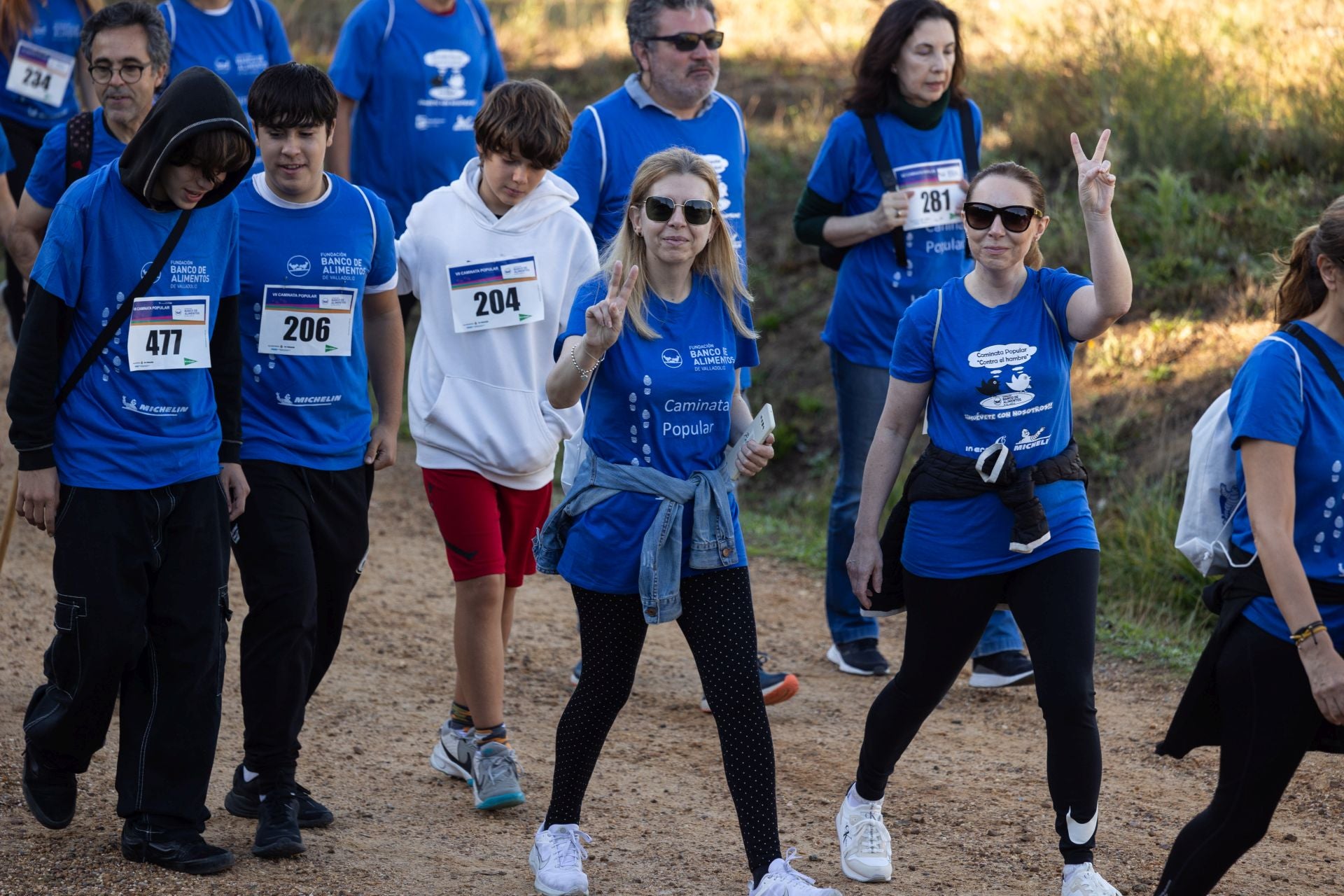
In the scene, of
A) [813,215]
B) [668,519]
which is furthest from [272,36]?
[668,519]

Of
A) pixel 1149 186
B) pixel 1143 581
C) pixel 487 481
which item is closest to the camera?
pixel 487 481

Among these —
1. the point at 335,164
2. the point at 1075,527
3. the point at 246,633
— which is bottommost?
the point at 246,633

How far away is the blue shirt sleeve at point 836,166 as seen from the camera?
5926mm

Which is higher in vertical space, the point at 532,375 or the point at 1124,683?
the point at 532,375

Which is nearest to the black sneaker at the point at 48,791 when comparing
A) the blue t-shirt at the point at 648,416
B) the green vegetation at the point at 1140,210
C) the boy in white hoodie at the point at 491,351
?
the boy in white hoodie at the point at 491,351

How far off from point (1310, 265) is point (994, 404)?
85 centimetres

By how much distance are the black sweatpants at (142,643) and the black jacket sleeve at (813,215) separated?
9.13ft

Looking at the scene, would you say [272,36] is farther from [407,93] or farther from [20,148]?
[20,148]

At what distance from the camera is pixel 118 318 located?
13.0 ft

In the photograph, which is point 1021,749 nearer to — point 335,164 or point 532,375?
point 532,375

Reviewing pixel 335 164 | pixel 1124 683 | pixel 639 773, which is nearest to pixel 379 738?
pixel 639 773

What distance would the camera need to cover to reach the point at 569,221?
4.76 meters

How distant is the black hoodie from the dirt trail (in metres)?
1.17

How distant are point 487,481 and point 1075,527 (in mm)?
1772
